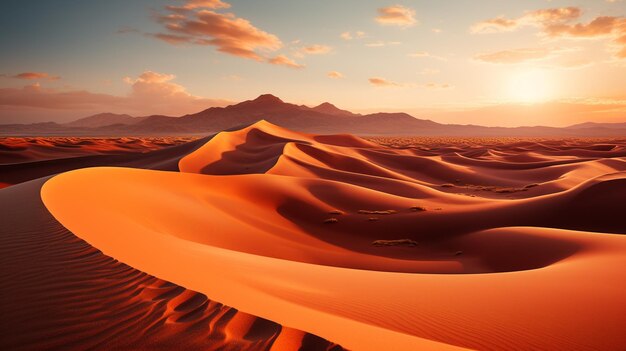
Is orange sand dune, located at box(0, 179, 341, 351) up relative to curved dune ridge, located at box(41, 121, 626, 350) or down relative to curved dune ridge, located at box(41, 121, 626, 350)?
up

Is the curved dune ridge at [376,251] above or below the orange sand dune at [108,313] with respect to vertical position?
below

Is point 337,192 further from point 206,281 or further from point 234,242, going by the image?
point 206,281

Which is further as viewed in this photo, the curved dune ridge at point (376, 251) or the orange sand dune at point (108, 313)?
the curved dune ridge at point (376, 251)

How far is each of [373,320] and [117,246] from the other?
11.5ft

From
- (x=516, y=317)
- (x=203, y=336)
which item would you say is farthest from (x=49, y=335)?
(x=516, y=317)

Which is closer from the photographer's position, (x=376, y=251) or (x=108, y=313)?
(x=108, y=313)

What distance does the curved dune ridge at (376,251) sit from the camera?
4125 millimetres

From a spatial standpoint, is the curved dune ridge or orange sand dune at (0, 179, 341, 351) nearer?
orange sand dune at (0, 179, 341, 351)

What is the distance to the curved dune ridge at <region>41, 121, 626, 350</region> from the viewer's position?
412 centimetres

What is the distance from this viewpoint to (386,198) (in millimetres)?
17219

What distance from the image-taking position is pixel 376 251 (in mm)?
11562

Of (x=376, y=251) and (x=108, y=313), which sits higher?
(x=108, y=313)

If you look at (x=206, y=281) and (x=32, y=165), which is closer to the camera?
(x=206, y=281)

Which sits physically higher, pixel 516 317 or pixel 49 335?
pixel 49 335
